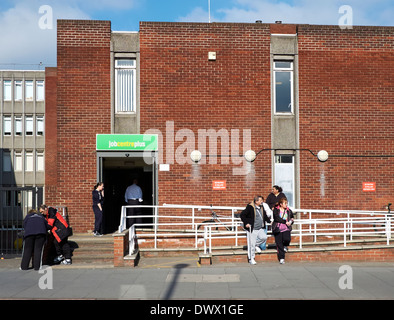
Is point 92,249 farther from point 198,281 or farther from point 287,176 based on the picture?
point 287,176

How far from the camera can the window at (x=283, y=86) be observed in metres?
16.2

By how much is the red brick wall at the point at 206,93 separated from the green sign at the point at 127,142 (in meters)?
0.32

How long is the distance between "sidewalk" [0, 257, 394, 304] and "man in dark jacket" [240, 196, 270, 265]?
0.45 meters

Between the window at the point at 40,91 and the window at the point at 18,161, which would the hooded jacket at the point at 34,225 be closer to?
the window at the point at 18,161

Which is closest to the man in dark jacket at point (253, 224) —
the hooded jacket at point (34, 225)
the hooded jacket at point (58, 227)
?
the hooded jacket at point (58, 227)

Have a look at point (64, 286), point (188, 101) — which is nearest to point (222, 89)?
point (188, 101)

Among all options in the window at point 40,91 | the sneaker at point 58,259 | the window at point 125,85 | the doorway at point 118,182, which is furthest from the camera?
the window at point 40,91

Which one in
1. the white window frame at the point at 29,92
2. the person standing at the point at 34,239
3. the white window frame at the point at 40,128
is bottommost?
the person standing at the point at 34,239

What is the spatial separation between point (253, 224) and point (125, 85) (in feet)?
21.3

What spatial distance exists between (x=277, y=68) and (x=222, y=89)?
207cm

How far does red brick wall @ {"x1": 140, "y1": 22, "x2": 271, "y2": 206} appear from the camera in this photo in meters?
15.5

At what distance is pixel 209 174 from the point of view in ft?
51.0

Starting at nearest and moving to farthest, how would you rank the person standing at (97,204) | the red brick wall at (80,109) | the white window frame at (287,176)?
the person standing at (97,204) < the red brick wall at (80,109) < the white window frame at (287,176)
